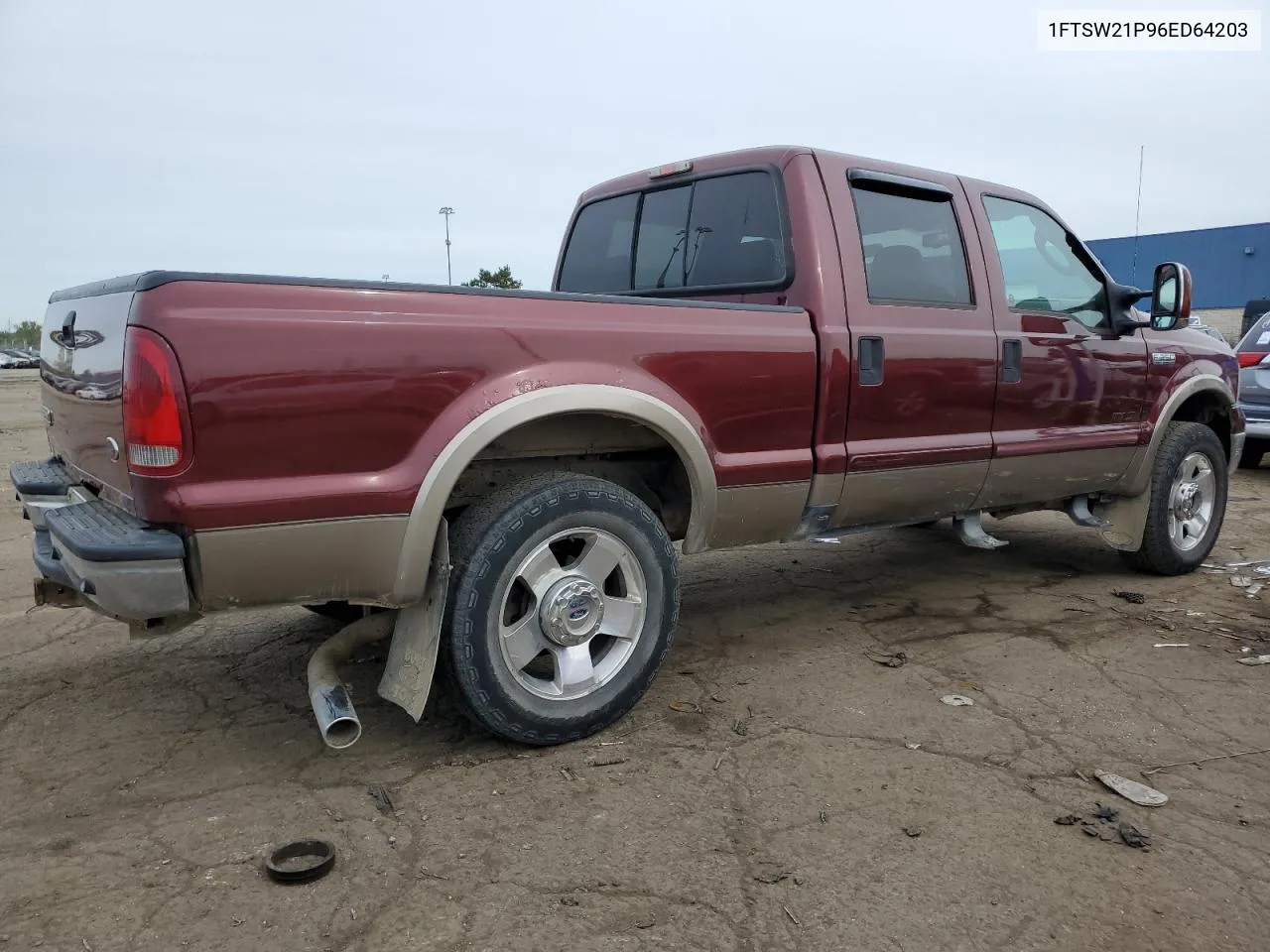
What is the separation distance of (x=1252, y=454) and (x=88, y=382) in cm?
1001

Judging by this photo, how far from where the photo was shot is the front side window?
14.5ft

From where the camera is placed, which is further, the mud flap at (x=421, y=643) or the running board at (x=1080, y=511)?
the running board at (x=1080, y=511)

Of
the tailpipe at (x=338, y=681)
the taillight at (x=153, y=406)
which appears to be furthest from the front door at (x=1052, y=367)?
the taillight at (x=153, y=406)

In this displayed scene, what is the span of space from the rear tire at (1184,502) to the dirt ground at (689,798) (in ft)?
2.67

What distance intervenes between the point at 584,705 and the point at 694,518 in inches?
30.3

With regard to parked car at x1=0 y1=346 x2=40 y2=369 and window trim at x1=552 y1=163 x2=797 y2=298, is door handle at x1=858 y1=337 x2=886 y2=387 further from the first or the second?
parked car at x1=0 y1=346 x2=40 y2=369

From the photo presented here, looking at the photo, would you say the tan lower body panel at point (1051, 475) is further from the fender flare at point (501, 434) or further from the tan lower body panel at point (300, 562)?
the tan lower body panel at point (300, 562)

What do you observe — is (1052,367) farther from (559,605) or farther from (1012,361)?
(559,605)

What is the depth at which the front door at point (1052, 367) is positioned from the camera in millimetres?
4301

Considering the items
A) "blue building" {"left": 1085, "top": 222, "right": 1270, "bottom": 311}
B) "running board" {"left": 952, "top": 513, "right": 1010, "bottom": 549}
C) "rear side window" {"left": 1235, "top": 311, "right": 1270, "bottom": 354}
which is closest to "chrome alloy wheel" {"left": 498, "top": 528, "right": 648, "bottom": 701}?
"running board" {"left": 952, "top": 513, "right": 1010, "bottom": 549}

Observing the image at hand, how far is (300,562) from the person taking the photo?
103 inches

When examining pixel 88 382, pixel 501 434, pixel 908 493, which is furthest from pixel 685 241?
pixel 88 382

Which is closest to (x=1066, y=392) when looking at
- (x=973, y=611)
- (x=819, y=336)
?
(x=973, y=611)

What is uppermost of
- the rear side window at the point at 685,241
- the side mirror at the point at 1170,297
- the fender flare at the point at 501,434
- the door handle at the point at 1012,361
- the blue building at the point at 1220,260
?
the blue building at the point at 1220,260
